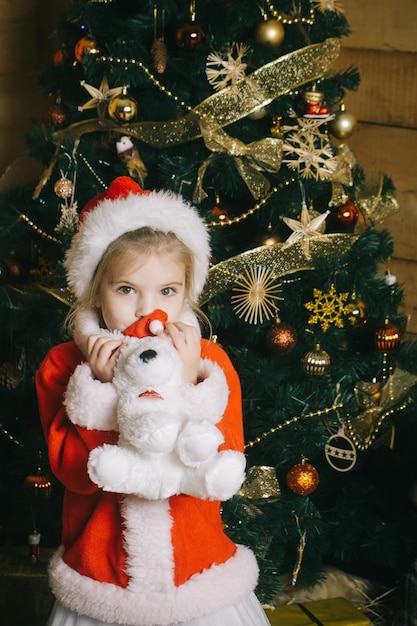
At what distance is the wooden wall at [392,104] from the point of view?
261cm

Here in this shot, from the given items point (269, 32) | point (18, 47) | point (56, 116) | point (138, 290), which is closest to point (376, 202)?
point (269, 32)

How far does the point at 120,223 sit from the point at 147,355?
31cm

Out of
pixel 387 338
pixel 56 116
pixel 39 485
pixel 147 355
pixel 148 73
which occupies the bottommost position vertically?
pixel 39 485

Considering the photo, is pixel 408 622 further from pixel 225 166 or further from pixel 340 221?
pixel 225 166

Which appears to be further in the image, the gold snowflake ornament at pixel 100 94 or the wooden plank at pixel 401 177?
the wooden plank at pixel 401 177

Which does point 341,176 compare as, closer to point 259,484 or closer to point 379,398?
point 379,398

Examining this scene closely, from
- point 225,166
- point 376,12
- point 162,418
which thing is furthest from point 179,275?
point 376,12

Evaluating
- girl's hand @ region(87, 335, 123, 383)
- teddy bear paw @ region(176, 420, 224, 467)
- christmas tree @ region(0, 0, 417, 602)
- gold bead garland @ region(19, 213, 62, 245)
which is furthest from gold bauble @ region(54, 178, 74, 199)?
teddy bear paw @ region(176, 420, 224, 467)

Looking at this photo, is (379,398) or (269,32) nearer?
(269,32)

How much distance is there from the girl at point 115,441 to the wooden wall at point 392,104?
3.79 ft

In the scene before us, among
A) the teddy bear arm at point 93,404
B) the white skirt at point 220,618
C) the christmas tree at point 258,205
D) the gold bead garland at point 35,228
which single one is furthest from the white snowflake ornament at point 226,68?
the white skirt at point 220,618

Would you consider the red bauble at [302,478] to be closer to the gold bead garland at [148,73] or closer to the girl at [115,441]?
the girl at [115,441]

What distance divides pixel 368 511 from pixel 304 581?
10.1 inches

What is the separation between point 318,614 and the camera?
2.24m
